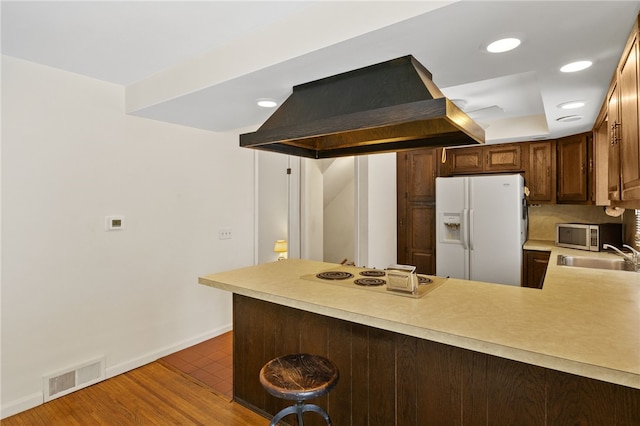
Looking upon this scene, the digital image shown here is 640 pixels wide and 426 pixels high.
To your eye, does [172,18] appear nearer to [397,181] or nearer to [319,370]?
[319,370]

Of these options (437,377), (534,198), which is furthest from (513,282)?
(437,377)

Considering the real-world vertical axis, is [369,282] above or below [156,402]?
above

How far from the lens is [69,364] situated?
2.48 metres

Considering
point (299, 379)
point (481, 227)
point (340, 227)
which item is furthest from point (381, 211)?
point (299, 379)

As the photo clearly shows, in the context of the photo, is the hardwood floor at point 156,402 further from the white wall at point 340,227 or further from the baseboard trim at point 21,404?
the white wall at point 340,227

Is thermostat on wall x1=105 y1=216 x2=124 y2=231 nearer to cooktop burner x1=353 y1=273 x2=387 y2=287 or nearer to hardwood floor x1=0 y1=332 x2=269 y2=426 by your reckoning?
hardwood floor x1=0 y1=332 x2=269 y2=426

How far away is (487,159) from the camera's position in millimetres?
4121

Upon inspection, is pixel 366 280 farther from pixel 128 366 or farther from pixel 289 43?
pixel 128 366

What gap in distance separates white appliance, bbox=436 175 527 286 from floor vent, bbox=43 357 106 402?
3504mm

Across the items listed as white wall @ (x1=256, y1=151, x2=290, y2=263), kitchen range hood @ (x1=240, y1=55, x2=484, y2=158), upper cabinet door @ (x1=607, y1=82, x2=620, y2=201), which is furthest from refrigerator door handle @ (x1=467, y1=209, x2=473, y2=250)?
white wall @ (x1=256, y1=151, x2=290, y2=263)

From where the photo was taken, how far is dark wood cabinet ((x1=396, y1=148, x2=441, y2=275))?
433 cm

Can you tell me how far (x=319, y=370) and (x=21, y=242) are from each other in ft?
7.07

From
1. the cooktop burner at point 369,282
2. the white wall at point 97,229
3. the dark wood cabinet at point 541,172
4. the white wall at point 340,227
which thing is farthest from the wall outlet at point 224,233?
the dark wood cabinet at point 541,172

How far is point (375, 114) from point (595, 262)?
2.81 metres
